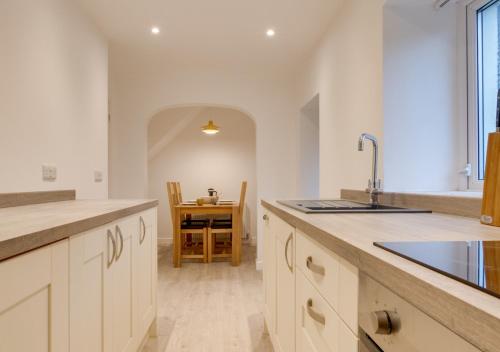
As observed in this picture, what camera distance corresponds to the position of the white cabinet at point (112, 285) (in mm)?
1037

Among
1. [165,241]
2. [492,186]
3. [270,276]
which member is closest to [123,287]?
[270,276]

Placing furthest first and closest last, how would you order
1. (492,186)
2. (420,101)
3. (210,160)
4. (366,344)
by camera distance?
(210,160) < (420,101) < (492,186) < (366,344)

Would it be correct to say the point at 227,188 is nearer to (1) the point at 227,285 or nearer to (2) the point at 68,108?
(1) the point at 227,285

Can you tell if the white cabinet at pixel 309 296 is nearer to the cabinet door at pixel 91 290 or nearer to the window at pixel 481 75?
the cabinet door at pixel 91 290

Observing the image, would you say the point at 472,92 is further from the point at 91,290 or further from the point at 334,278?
the point at 91,290

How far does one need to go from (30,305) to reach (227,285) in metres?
2.79

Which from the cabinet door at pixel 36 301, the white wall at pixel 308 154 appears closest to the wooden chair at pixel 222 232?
the white wall at pixel 308 154

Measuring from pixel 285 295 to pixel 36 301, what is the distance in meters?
1.02

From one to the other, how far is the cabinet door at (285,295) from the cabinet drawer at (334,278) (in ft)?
0.83

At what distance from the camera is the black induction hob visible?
416 mm

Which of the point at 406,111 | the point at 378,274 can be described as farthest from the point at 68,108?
the point at 378,274

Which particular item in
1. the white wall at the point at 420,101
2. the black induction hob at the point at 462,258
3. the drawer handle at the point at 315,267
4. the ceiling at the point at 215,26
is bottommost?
the drawer handle at the point at 315,267

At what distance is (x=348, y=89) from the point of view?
2.49 metres

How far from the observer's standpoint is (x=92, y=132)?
112 inches
